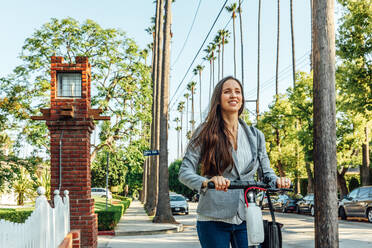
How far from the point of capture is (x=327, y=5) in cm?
791

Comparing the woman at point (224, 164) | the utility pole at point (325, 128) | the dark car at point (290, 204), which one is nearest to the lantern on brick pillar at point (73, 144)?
the utility pole at point (325, 128)

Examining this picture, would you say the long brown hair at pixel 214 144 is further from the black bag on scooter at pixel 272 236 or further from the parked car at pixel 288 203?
the parked car at pixel 288 203

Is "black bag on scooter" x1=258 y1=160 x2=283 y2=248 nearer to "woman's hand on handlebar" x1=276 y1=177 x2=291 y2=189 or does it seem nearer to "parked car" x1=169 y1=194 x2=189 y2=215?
"woman's hand on handlebar" x1=276 y1=177 x2=291 y2=189

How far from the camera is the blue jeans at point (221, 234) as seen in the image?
2.98 metres

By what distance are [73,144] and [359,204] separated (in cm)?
1601

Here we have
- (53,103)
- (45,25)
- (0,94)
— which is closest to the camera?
(53,103)

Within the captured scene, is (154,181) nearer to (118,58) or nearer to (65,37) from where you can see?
(118,58)

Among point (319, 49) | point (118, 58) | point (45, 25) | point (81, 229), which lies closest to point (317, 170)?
point (319, 49)

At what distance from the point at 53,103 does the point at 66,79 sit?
0.56m

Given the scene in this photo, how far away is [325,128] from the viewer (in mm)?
7758

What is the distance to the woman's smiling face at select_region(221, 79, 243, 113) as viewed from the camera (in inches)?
128

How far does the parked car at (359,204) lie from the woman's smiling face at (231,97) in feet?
61.1

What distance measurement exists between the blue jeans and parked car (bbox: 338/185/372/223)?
1868 cm

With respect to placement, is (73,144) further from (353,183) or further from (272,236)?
(353,183)
